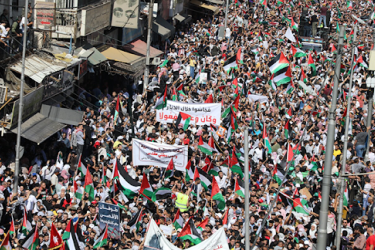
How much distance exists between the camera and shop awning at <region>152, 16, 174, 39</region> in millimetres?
36625

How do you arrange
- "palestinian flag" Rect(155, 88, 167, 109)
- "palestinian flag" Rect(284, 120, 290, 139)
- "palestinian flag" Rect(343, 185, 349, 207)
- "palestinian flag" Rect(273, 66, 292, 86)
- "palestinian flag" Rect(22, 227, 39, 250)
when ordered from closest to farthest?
"palestinian flag" Rect(22, 227, 39, 250) < "palestinian flag" Rect(343, 185, 349, 207) < "palestinian flag" Rect(284, 120, 290, 139) < "palestinian flag" Rect(155, 88, 167, 109) < "palestinian flag" Rect(273, 66, 292, 86)

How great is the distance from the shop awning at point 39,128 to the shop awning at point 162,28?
17.3 meters

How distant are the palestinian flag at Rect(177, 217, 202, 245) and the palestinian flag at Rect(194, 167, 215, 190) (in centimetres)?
238

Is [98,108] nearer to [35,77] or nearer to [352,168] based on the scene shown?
[35,77]

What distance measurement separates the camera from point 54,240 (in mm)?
13438

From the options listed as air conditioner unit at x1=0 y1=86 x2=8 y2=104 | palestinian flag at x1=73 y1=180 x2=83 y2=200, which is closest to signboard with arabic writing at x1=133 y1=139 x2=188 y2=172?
palestinian flag at x1=73 y1=180 x2=83 y2=200

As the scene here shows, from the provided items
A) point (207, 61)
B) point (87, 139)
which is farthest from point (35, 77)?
point (207, 61)

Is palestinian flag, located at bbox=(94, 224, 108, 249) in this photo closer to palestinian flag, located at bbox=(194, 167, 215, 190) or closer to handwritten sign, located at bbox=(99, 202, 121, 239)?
handwritten sign, located at bbox=(99, 202, 121, 239)

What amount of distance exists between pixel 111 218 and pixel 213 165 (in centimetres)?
431

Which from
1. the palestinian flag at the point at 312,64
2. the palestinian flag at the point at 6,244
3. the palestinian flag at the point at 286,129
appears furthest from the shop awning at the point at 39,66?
the palestinian flag at the point at 312,64

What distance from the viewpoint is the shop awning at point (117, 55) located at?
28.0m

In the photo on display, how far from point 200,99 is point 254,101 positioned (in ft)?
6.15

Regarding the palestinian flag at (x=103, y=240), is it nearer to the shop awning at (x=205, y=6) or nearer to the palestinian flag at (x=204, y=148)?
the palestinian flag at (x=204, y=148)

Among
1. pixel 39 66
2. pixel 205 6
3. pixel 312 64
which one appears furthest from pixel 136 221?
pixel 205 6
